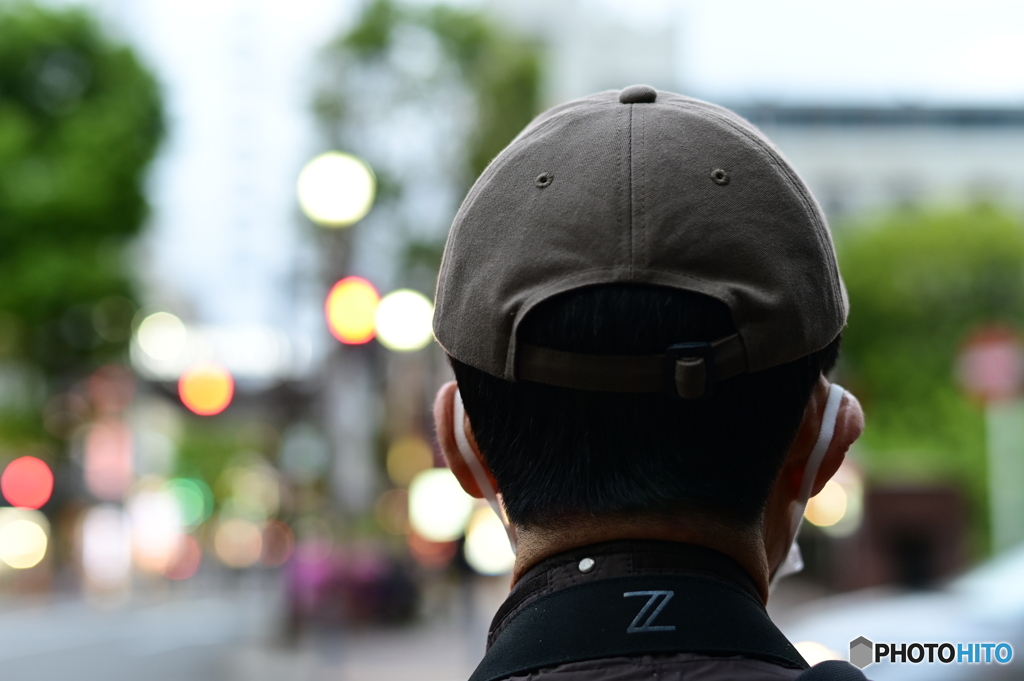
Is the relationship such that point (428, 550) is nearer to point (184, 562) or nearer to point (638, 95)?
point (638, 95)

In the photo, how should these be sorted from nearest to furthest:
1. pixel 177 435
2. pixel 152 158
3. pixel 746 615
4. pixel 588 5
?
pixel 746 615, pixel 152 158, pixel 588 5, pixel 177 435

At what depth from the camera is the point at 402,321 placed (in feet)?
34.5

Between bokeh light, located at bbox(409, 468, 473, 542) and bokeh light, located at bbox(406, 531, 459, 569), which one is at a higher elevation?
bokeh light, located at bbox(409, 468, 473, 542)

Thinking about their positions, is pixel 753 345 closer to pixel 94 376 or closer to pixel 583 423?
pixel 583 423

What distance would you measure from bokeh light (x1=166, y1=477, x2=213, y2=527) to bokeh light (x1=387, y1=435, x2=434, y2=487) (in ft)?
88.0

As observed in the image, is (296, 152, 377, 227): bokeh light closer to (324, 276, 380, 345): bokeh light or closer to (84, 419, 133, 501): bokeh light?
(324, 276, 380, 345): bokeh light

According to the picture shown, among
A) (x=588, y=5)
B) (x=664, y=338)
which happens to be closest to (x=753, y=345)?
(x=664, y=338)

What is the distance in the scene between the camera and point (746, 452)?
1.24 m

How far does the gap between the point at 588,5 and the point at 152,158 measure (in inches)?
935

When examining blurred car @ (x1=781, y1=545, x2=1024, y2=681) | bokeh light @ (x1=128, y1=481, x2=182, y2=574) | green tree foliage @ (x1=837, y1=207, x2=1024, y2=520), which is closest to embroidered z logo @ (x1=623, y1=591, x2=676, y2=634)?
blurred car @ (x1=781, y1=545, x2=1024, y2=681)

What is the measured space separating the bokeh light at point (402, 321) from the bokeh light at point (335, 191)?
1.58 m

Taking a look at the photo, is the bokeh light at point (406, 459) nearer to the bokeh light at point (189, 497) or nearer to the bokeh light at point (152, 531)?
the bokeh light at point (152, 531)

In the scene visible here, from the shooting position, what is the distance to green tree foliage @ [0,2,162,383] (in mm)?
28156

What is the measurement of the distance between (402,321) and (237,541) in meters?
76.5
